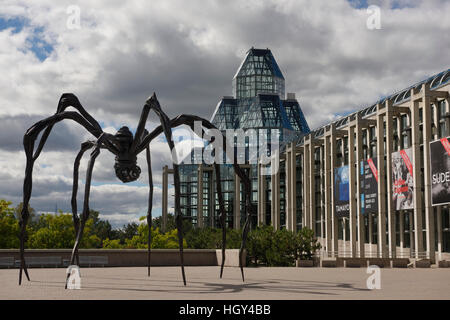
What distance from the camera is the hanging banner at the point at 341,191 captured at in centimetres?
4781

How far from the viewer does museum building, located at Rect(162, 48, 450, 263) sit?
36594 millimetres

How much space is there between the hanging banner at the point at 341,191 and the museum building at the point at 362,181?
9 centimetres

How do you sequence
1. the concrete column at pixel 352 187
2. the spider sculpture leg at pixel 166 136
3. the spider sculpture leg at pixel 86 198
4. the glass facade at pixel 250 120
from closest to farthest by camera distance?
the spider sculpture leg at pixel 166 136 → the spider sculpture leg at pixel 86 198 → the concrete column at pixel 352 187 → the glass facade at pixel 250 120

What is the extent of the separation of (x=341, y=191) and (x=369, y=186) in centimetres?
516

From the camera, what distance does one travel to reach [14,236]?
107ft

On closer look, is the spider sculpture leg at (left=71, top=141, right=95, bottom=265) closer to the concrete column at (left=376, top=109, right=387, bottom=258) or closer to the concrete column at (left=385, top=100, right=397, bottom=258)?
the concrete column at (left=385, top=100, right=397, bottom=258)

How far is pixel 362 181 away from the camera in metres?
44.8

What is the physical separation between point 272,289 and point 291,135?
7364 centimetres

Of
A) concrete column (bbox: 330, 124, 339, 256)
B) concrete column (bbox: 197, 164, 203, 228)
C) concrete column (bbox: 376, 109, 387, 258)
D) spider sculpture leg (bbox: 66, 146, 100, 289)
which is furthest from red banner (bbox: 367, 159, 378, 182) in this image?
concrete column (bbox: 197, 164, 203, 228)

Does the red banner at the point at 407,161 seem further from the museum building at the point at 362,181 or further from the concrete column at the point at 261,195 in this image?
the concrete column at the point at 261,195

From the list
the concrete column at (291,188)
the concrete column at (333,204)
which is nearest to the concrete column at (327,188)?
the concrete column at (333,204)

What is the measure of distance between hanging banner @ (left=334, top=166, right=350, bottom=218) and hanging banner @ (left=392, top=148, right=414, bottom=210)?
7.73 meters
